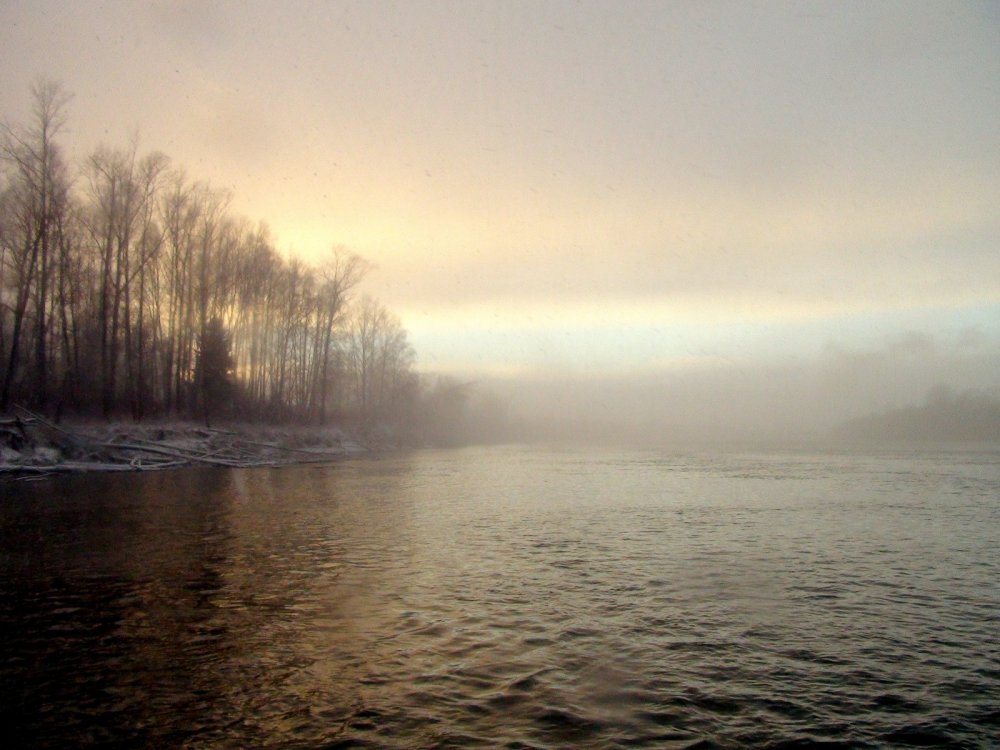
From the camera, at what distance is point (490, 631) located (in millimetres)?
10867

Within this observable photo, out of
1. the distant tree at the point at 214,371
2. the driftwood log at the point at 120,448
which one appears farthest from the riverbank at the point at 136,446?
the distant tree at the point at 214,371

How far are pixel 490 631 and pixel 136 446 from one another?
38521 mm

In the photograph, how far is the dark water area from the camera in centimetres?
746

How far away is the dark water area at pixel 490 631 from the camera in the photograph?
7.46 m

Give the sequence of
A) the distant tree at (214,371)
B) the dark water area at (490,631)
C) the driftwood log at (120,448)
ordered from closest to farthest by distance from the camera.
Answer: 1. the dark water area at (490,631)
2. the driftwood log at (120,448)
3. the distant tree at (214,371)

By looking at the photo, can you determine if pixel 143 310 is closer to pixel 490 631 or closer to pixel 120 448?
pixel 120 448

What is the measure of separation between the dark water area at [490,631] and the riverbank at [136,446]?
13704mm

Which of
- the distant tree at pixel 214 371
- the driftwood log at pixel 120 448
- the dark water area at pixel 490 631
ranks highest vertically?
the distant tree at pixel 214 371

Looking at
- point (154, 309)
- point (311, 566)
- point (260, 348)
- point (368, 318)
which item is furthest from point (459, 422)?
point (311, 566)

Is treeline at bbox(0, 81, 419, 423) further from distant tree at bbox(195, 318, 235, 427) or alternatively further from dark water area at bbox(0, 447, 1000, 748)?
dark water area at bbox(0, 447, 1000, 748)

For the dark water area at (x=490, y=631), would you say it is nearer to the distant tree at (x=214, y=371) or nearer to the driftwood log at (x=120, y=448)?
the driftwood log at (x=120, y=448)

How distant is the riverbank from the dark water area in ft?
→ 45.0

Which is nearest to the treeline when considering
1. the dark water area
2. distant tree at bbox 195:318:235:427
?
distant tree at bbox 195:318:235:427

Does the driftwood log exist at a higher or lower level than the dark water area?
higher
